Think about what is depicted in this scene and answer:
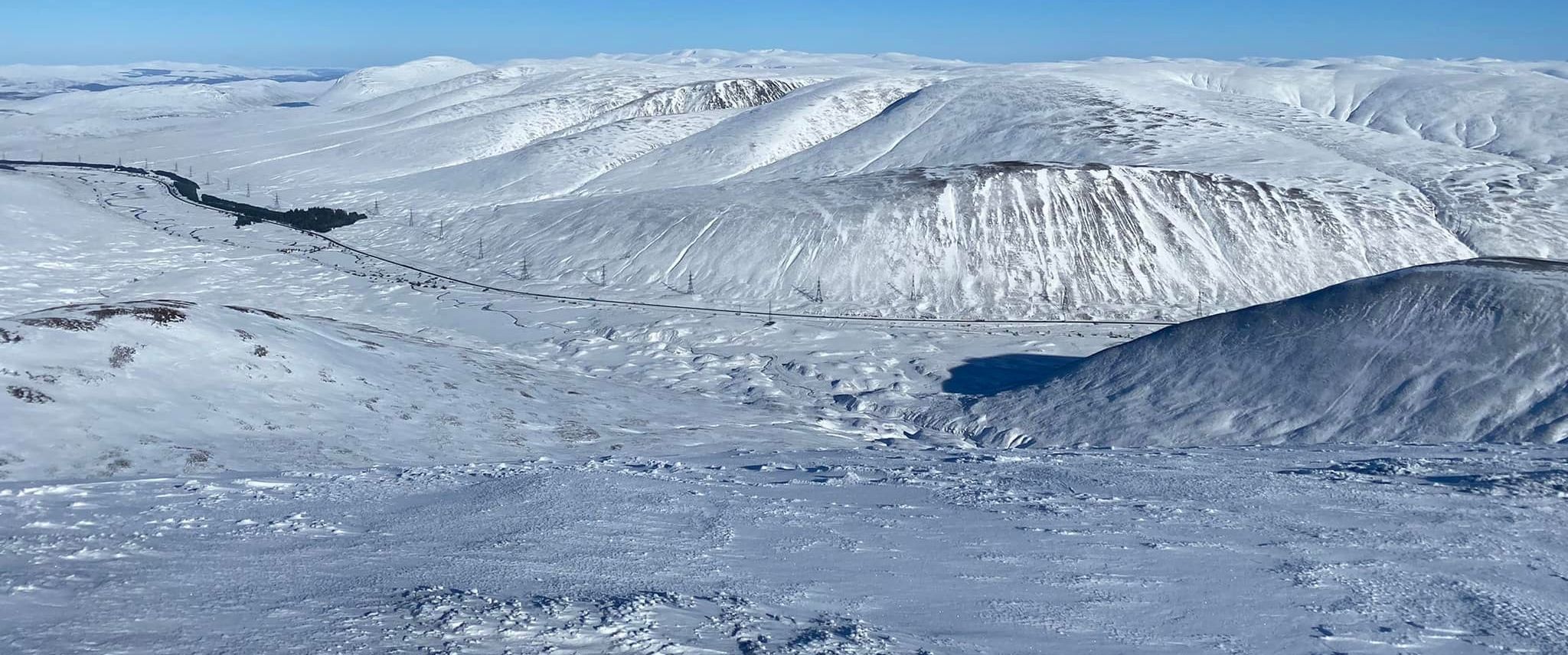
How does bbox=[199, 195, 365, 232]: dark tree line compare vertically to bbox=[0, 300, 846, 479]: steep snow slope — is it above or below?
above

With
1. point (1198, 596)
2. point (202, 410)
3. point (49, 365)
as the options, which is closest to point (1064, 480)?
point (1198, 596)

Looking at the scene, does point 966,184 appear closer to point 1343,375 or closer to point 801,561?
point 1343,375

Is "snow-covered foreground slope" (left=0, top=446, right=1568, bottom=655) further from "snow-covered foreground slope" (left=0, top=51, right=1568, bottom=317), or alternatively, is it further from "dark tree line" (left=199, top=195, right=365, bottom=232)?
"dark tree line" (left=199, top=195, right=365, bottom=232)

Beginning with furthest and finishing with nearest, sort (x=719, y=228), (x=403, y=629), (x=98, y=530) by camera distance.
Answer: (x=719, y=228), (x=98, y=530), (x=403, y=629)

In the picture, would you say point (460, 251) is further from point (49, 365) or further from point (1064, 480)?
point (1064, 480)

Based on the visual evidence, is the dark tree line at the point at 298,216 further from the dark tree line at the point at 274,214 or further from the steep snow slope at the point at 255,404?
the steep snow slope at the point at 255,404

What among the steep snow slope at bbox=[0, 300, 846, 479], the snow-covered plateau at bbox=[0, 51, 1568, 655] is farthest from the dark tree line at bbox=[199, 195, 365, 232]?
the steep snow slope at bbox=[0, 300, 846, 479]
